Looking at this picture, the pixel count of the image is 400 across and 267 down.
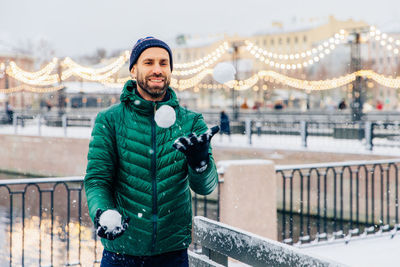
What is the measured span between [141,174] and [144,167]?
0.04 metres

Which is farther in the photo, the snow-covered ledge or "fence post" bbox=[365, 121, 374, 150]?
"fence post" bbox=[365, 121, 374, 150]

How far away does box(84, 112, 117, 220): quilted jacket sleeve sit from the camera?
2566mm

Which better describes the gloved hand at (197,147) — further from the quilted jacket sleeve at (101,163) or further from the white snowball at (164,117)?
the quilted jacket sleeve at (101,163)

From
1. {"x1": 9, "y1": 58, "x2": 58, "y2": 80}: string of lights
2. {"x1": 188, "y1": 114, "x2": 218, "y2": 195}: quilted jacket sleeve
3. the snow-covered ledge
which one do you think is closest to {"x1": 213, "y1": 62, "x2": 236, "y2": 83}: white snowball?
{"x1": 188, "y1": 114, "x2": 218, "y2": 195}: quilted jacket sleeve

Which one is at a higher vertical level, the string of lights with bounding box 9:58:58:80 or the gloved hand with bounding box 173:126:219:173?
the string of lights with bounding box 9:58:58:80

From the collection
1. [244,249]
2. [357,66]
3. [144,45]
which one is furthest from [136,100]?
[357,66]

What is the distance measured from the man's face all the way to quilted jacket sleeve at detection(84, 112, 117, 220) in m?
0.27

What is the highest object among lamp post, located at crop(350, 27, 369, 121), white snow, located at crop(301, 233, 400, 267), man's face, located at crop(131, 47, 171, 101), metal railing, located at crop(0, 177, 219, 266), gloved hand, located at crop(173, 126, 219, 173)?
lamp post, located at crop(350, 27, 369, 121)

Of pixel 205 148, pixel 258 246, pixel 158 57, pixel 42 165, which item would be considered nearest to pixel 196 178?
pixel 205 148

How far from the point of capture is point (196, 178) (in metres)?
2.51

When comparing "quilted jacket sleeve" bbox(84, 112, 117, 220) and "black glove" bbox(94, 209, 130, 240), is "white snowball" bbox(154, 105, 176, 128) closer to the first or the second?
"quilted jacket sleeve" bbox(84, 112, 117, 220)

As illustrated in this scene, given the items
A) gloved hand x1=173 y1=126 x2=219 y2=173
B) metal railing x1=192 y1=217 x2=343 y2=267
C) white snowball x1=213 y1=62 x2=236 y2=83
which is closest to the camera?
gloved hand x1=173 y1=126 x2=219 y2=173

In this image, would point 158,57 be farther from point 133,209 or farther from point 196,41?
point 196,41

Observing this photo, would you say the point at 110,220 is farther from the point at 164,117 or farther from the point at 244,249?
the point at 244,249
